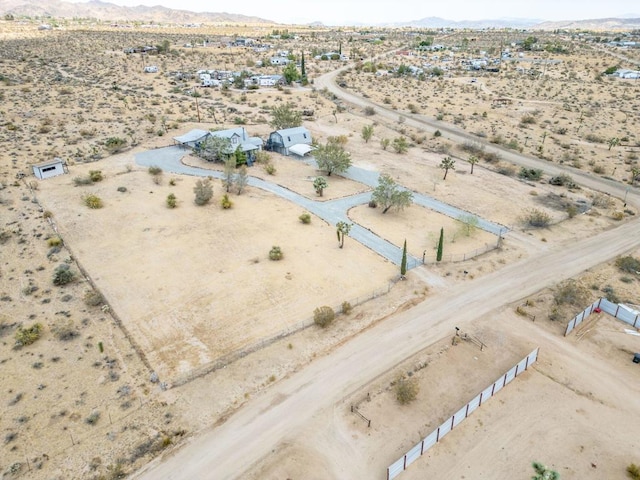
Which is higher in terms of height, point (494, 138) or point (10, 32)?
point (10, 32)

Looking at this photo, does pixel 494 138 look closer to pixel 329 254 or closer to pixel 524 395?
pixel 329 254

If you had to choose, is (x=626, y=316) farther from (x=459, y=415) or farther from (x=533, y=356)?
(x=459, y=415)

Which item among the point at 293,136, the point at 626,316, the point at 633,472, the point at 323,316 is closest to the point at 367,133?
the point at 293,136

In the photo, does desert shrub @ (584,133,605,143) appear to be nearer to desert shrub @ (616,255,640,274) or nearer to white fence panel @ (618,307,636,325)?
desert shrub @ (616,255,640,274)

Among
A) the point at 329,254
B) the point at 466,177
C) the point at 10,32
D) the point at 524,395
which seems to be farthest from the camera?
the point at 10,32

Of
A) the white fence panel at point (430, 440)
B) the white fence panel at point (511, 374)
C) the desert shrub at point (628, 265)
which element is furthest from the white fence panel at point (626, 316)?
the white fence panel at point (430, 440)

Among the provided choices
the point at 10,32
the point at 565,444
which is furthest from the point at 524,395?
the point at 10,32
